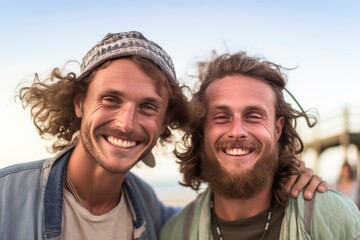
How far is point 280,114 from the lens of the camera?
4633mm

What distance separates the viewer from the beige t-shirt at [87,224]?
373 cm

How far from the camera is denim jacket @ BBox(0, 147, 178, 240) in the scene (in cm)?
347

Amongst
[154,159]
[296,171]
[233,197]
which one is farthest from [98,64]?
[296,171]

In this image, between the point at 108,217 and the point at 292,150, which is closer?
the point at 108,217

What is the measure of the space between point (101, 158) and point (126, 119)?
0.39 meters

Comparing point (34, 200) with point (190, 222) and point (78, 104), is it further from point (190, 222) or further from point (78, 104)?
point (190, 222)

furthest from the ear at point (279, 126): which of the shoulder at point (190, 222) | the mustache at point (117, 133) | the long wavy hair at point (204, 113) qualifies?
the mustache at point (117, 133)

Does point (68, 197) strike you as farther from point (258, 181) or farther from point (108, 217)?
point (258, 181)

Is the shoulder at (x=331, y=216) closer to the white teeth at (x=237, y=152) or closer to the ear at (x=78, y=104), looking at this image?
the white teeth at (x=237, y=152)

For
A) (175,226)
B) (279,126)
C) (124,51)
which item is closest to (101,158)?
(124,51)

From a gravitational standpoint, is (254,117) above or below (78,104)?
below

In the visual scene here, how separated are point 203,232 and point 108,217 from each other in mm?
A: 838

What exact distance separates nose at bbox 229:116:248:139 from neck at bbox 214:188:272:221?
59cm

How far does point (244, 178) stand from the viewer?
4.07m
